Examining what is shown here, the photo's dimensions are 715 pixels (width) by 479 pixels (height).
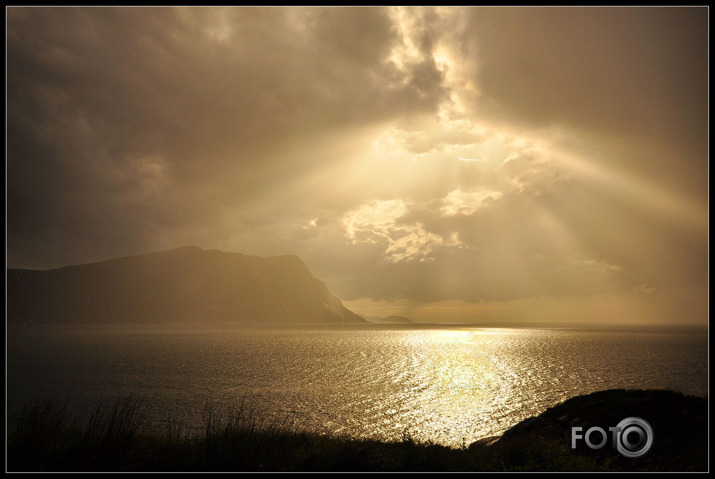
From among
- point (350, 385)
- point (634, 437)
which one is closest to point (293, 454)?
point (634, 437)

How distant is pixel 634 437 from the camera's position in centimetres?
2092

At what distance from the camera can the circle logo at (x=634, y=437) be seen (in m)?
19.5

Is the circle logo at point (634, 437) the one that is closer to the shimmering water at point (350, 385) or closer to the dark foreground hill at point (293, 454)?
the dark foreground hill at point (293, 454)

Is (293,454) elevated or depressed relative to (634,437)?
depressed


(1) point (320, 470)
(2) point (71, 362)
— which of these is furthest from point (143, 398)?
(2) point (71, 362)

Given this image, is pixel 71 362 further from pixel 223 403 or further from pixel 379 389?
pixel 379 389

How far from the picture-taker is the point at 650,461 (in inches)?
727

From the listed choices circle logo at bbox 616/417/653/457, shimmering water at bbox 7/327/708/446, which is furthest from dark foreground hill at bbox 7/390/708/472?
shimmering water at bbox 7/327/708/446

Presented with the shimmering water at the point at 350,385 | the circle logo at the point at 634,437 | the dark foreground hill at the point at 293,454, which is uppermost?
the circle logo at the point at 634,437

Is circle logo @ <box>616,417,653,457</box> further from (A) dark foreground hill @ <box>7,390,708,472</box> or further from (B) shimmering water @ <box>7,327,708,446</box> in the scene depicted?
(B) shimmering water @ <box>7,327,708,446</box>

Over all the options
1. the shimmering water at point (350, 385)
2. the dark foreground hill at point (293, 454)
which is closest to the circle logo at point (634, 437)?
the dark foreground hill at point (293, 454)

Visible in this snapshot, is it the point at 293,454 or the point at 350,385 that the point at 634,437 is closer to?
the point at 293,454

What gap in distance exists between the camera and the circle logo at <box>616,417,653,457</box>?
19500 mm

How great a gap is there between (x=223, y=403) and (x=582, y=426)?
44478 millimetres
